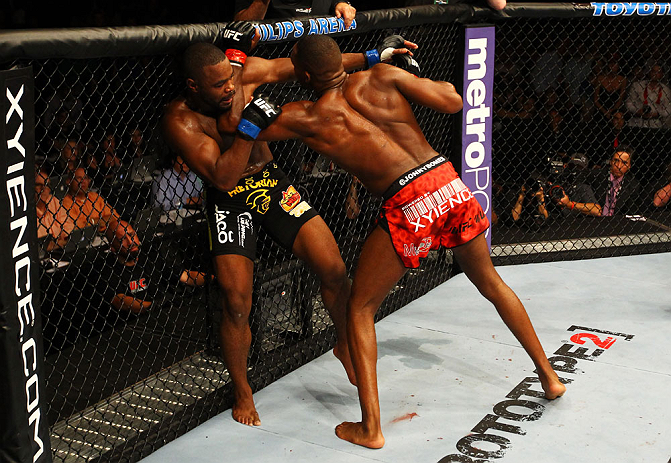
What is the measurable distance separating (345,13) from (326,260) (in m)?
1.07

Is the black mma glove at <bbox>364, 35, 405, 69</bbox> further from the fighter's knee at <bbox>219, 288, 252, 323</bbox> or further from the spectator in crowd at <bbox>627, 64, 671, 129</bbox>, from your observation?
the spectator in crowd at <bbox>627, 64, 671, 129</bbox>

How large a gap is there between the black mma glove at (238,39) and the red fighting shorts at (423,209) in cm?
72

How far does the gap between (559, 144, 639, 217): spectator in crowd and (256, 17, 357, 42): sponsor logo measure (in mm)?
3051

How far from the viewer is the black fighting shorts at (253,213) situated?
291 cm

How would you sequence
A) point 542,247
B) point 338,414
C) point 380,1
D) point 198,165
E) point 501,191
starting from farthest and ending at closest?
1. point 380,1
2. point 501,191
3. point 542,247
4. point 338,414
5. point 198,165

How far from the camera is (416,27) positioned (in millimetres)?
4250

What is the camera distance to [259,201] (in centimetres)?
297

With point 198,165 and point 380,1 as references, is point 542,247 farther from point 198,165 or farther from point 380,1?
point 380,1

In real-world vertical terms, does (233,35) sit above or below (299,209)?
above

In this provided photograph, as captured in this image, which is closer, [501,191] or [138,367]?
[138,367]

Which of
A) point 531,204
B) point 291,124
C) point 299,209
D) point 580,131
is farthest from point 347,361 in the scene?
point 580,131

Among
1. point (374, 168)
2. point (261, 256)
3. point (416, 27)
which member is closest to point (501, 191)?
point (416, 27)

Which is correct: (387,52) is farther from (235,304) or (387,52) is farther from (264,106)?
(235,304)

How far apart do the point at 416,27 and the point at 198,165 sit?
1970mm
